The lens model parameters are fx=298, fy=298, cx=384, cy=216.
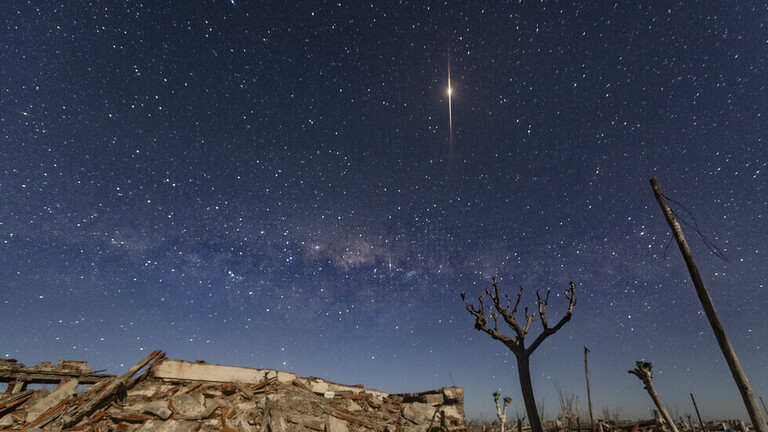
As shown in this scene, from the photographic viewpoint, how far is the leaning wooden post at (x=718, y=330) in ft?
23.4

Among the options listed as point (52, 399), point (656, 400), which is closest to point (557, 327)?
point (656, 400)

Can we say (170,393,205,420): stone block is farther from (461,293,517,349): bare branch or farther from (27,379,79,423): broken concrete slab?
(461,293,517,349): bare branch

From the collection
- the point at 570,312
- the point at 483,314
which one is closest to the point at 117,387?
the point at 483,314

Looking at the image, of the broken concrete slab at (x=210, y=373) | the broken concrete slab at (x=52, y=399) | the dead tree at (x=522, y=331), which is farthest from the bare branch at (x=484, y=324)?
the broken concrete slab at (x=52, y=399)

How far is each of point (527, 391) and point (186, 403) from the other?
43.9 feet

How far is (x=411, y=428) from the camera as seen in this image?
12375 millimetres

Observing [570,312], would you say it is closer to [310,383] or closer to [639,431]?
[639,431]

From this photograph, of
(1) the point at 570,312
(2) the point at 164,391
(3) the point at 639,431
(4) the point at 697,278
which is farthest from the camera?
(3) the point at 639,431

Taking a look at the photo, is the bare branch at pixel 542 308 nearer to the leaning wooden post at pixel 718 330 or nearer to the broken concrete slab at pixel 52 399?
the leaning wooden post at pixel 718 330

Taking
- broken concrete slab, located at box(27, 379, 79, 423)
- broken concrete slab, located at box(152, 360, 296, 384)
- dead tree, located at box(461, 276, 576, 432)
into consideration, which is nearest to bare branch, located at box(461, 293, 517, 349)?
dead tree, located at box(461, 276, 576, 432)

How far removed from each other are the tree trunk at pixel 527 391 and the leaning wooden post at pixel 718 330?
6109 mm

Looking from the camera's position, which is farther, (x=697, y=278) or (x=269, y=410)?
(x=269, y=410)

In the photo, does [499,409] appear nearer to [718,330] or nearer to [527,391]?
[527,391]

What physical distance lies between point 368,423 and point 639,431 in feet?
49.4
